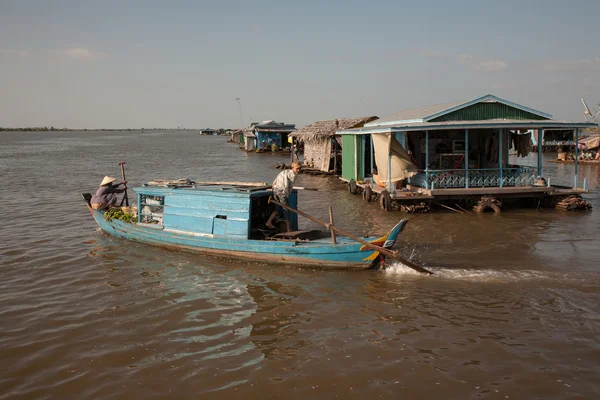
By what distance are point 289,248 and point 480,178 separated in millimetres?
8293

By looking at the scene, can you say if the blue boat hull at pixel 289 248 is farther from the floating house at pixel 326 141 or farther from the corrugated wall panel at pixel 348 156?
the floating house at pixel 326 141

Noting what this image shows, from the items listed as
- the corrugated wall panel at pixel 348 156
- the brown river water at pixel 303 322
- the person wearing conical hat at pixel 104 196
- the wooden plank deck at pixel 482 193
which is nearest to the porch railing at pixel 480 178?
the wooden plank deck at pixel 482 193

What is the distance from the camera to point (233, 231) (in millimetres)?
10305

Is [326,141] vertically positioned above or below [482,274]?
above

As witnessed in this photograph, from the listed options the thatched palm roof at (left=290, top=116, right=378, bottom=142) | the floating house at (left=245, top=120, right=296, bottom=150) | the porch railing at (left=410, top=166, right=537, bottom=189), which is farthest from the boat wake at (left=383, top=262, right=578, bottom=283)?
the floating house at (left=245, top=120, right=296, bottom=150)

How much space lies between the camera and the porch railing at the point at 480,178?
15273mm

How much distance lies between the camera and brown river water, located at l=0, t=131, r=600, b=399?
5.72 m

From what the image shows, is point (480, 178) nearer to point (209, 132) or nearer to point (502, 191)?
point (502, 191)

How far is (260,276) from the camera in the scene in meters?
9.50

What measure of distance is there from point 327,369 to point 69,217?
12396 millimetres

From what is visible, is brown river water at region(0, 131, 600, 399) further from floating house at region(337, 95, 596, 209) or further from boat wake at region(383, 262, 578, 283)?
floating house at region(337, 95, 596, 209)

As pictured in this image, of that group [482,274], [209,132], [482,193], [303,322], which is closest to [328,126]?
[482,193]

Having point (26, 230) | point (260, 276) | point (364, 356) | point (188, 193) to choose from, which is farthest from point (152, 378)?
point (26, 230)

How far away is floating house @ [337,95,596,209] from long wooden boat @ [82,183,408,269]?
573 cm
